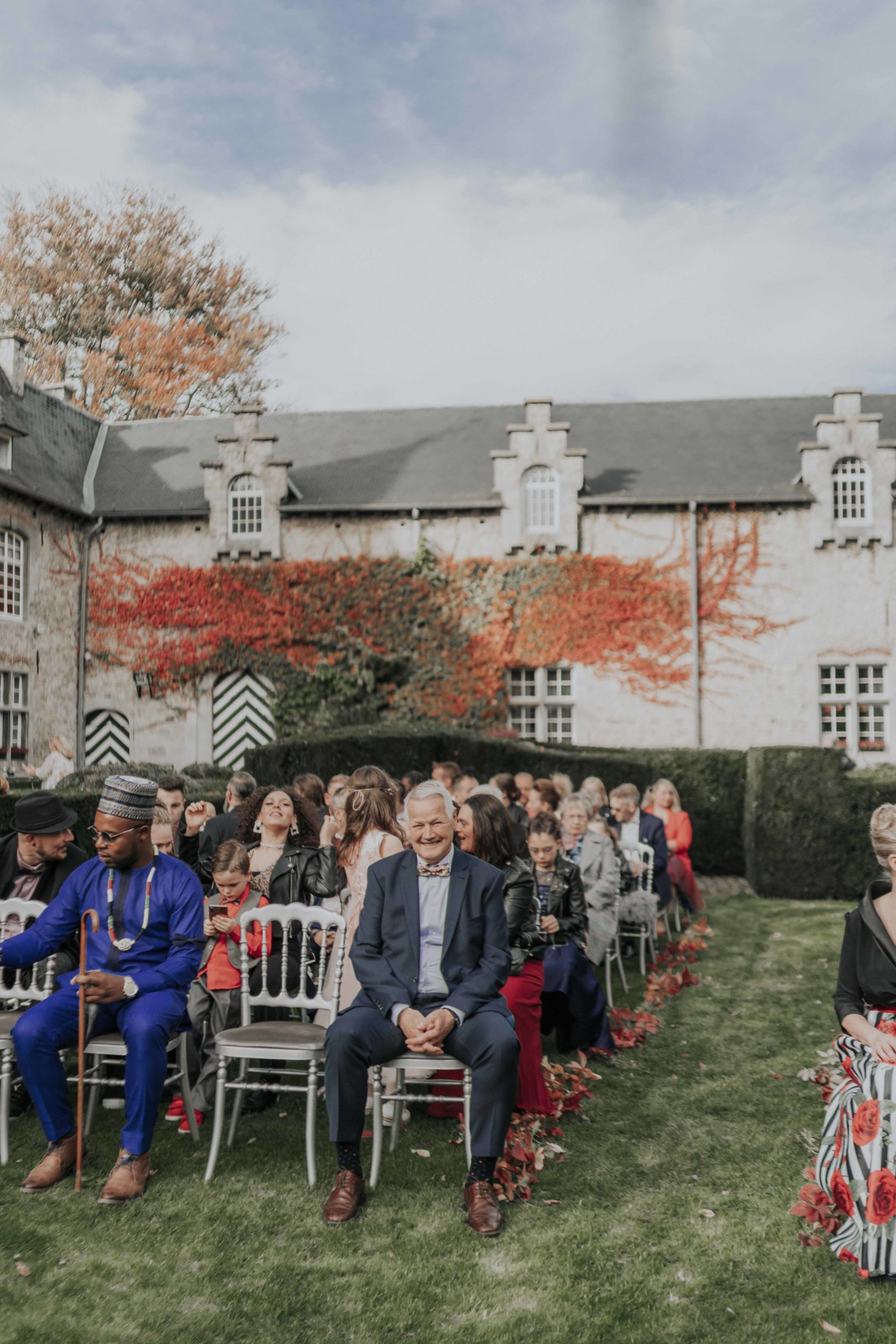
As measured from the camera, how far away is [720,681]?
18250 millimetres

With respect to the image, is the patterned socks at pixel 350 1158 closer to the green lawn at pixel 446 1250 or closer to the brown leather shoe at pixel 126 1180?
the green lawn at pixel 446 1250

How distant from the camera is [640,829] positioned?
29.7ft

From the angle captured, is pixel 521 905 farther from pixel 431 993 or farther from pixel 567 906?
pixel 567 906

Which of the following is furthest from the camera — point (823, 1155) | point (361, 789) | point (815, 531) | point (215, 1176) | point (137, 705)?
point (137, 705)

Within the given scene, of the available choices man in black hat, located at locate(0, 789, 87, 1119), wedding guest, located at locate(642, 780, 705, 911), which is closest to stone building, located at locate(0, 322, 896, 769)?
wedding guest, located at locate(642, 780, 705, 911)

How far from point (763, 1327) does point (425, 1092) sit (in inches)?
90.2

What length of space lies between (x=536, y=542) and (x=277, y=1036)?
14.8 meters

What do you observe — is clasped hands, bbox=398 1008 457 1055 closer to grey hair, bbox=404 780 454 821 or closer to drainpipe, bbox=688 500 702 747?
grey hair, bbox=404 780 454 821

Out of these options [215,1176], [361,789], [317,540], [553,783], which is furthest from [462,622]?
[215,1176]

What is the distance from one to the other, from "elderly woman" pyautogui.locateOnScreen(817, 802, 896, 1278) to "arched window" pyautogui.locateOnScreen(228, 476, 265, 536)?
1640cm

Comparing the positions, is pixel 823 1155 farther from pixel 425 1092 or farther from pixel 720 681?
pixel 720 681

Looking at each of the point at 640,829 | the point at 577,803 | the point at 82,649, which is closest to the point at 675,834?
the point at 640,829

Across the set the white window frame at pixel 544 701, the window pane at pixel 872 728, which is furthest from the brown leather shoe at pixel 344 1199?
the window pane at pixel 872 728

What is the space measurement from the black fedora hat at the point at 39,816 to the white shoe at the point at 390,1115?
206 cm
